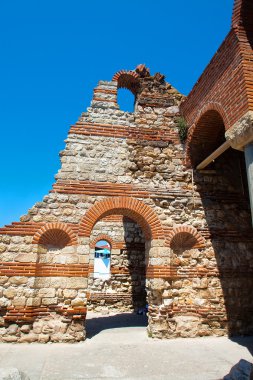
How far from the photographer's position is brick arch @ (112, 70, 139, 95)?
788 centimetres

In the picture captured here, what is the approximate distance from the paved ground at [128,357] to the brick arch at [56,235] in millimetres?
1969

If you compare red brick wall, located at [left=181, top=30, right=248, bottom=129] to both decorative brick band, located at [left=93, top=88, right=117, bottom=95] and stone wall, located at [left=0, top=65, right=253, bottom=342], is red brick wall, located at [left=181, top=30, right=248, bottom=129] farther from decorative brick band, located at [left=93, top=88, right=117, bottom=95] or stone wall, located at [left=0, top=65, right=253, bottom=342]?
decorative brick band, located at [left=93, top=88, right=117, bottom=95]

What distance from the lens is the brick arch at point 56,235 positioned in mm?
6039

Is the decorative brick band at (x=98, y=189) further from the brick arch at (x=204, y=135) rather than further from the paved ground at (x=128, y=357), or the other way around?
the paved ground at (x=128, y=357)

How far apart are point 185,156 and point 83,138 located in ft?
8.60

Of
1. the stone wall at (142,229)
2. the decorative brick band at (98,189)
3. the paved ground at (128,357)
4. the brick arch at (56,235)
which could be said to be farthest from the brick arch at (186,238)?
the brick arch at (56,235)

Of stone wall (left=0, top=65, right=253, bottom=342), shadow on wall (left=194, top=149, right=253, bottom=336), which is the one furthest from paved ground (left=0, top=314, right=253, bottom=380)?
shadow on wall (left=194, top=149, right=253, bottom=336)

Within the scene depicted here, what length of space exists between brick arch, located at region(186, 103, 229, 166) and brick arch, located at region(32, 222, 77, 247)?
3.40 metres

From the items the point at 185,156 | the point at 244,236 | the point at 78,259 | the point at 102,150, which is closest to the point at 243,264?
the point at 244,236

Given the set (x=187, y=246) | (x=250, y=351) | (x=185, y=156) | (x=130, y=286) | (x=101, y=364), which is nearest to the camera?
(x=101, y=364)

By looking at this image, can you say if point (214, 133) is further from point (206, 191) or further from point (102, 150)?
point (102, 150)

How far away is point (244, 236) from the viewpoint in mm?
6934

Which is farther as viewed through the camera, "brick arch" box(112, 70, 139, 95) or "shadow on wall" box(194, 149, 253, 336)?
"brick arch" box(112, 70, 139, 95)

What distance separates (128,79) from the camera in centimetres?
817
